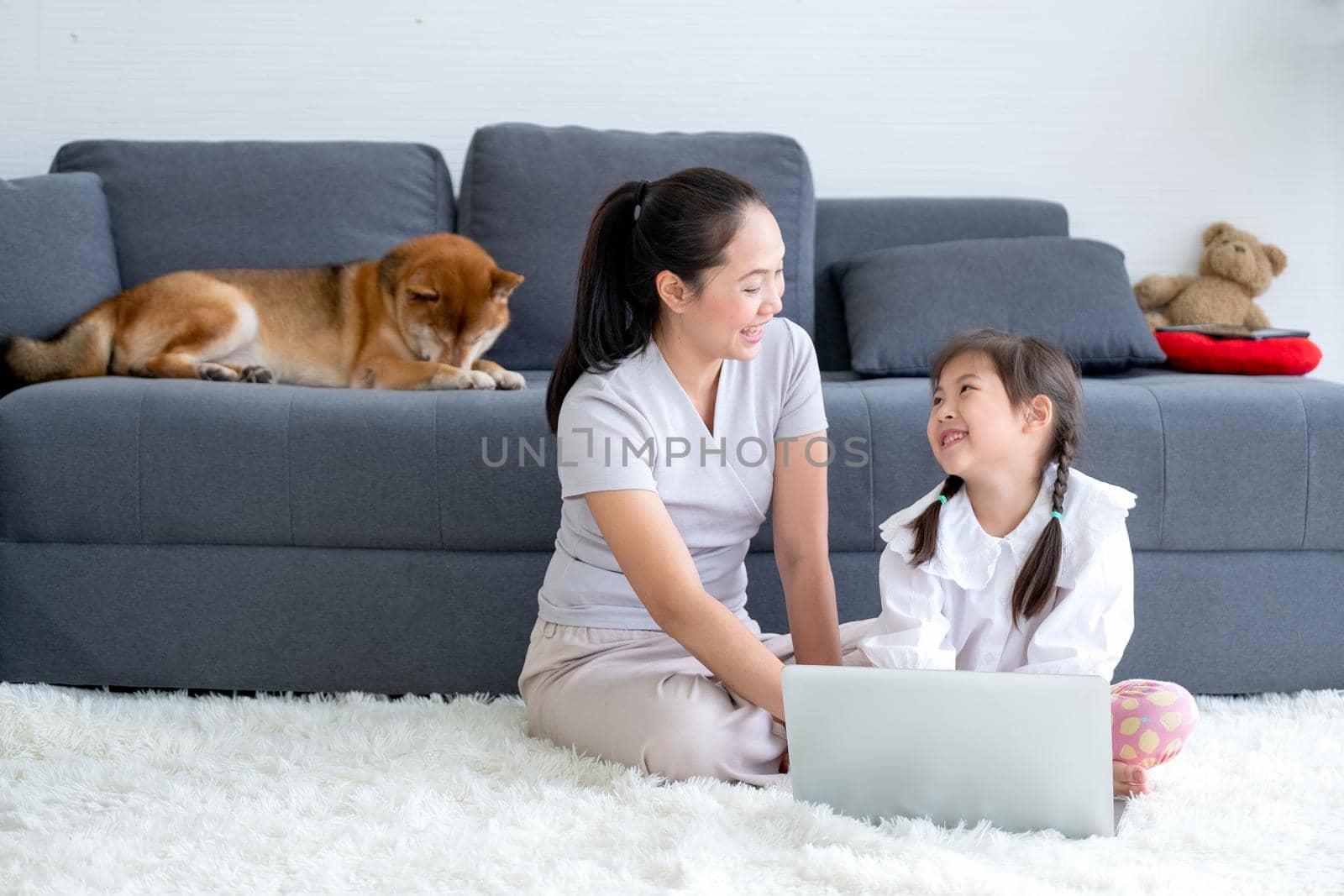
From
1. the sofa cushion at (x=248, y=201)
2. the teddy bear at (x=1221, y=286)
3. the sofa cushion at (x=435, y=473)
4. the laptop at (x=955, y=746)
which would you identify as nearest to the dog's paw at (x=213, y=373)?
the sofa cushion at (x=435, y=473)

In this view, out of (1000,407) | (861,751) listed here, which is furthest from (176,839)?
(1000,407)

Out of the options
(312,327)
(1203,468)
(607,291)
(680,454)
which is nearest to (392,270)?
(312,327)

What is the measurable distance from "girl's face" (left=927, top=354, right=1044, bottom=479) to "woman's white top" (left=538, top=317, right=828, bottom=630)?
0.18 meters

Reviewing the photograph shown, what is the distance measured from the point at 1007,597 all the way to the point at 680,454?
44 centimetres

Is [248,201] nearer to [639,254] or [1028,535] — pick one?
[639,254]

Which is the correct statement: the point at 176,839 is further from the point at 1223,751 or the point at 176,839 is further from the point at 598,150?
the point at 598,150

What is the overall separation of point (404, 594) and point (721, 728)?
2.14 ft

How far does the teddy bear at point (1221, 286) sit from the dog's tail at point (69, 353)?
238cm

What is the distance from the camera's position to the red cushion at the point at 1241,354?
213cm

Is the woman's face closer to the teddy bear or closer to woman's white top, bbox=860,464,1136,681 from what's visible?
woman's white top, bbox=860,464,1136,681

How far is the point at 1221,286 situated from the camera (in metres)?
2.92

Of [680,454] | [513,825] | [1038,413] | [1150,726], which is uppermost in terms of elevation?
[1038,413]

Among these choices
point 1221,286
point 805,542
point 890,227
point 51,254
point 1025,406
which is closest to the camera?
point 1025,406

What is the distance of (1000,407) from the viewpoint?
4.72ft
